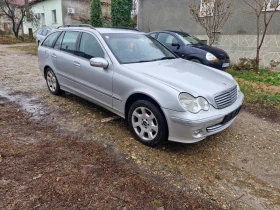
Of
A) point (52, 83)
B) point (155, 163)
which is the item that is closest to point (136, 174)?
point (155, 163)

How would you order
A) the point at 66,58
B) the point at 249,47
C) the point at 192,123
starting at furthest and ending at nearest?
the point at 249,47
the point at 66,58
the point at 192,123

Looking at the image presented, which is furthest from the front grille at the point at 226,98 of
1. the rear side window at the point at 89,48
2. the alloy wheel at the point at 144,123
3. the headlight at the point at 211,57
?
the headlight at the point at 211,57

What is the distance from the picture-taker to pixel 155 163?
10.1ft

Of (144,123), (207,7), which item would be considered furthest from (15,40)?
(144,123)

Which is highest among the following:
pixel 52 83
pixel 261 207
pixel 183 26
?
pixel 183 26

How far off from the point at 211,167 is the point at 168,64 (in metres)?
1.77

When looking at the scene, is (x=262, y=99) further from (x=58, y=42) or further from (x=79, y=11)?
(x=79, y=11)

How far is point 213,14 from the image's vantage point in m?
10.1

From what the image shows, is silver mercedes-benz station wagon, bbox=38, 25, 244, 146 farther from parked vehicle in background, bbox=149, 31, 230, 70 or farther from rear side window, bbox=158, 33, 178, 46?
rear side window, bbox=158, 33, 178, 46

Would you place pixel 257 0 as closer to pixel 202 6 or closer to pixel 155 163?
pixel 202 6

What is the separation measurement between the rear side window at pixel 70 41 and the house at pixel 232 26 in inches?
Answer: 310

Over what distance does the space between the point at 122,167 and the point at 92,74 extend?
180 centimetres

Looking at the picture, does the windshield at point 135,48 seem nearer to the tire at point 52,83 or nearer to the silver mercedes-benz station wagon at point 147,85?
the silver mercedes-benz station wagon at point 147,85

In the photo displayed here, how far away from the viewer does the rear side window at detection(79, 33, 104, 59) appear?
158 inches
